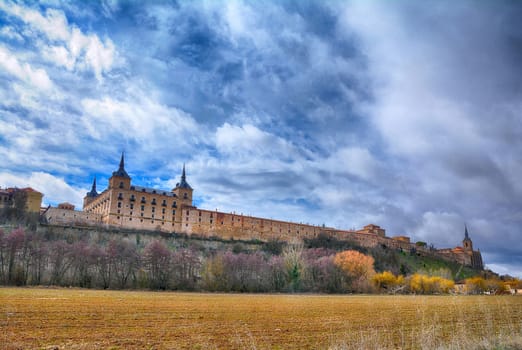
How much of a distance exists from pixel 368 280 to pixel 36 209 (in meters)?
97.2

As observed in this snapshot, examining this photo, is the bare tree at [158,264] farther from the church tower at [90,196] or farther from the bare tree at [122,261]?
the church tower at [90,196]

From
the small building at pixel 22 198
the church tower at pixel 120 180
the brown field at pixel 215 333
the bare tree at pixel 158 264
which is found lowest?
the brown field at pixel 215 333

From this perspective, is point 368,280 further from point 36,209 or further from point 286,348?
point 36,209

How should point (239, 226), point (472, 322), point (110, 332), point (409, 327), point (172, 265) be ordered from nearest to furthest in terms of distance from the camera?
point (110, 332), point (409, 327), point (472, 322), point (172, 265), point (239, 226)

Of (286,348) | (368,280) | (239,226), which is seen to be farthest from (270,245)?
(286,348)

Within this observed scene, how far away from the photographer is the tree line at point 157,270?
68562mm

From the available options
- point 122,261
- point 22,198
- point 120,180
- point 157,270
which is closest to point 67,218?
point 22,198

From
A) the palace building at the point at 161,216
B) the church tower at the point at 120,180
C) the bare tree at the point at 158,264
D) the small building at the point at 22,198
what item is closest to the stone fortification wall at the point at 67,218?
the palace building at the point at 161,216

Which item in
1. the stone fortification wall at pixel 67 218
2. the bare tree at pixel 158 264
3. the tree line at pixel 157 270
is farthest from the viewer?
the stone fortification wall at pixel 67 218

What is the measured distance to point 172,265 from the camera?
7694 cm

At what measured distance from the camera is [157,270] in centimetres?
7438

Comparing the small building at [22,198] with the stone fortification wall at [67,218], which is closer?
the small building at [22,198]

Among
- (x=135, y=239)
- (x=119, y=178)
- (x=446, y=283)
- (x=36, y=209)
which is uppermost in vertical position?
(x=119, y=178)

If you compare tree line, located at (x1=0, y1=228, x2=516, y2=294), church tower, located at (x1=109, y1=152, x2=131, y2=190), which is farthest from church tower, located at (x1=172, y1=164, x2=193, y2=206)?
tree line, located at (x1=0, y1=228, x2=516, y2=294)
